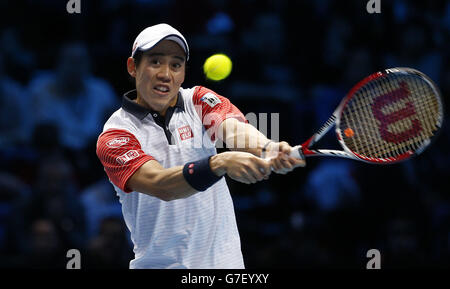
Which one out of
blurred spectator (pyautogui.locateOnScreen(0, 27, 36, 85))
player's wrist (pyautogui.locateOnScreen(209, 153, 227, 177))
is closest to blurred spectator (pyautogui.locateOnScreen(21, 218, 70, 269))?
blurred spectator (pyautogui.locateOnScreen(0, 27, 36, 85))

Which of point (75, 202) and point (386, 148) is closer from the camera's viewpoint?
point (386, 148)

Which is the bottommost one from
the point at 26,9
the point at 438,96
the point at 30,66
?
the point at 438,96

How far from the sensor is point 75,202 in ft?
23.4

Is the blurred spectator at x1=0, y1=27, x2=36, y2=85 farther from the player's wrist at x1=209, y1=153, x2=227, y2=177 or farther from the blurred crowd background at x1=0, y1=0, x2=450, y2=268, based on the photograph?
the player's wrist at x1=209, y1=153, x2=227, y2=177

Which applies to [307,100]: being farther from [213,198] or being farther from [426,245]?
[213,198]

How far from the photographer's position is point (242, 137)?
4.40 metres

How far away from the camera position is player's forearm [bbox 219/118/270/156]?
4.29 m

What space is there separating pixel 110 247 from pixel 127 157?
2754 millimetres

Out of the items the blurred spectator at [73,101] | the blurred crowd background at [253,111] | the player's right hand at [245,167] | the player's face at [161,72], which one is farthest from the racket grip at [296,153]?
the blurred spectator at [73,101]

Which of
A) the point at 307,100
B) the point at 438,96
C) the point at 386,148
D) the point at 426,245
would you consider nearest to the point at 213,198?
the point at 386,148

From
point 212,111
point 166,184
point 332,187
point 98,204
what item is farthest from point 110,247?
point 166,184

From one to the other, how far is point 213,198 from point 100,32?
4.67 metres

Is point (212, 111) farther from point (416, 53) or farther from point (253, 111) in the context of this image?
point (416, 53)

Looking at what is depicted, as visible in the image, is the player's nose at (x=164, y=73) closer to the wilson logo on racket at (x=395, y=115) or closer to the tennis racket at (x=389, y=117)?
the tennis racket at (x=389, y=117)
